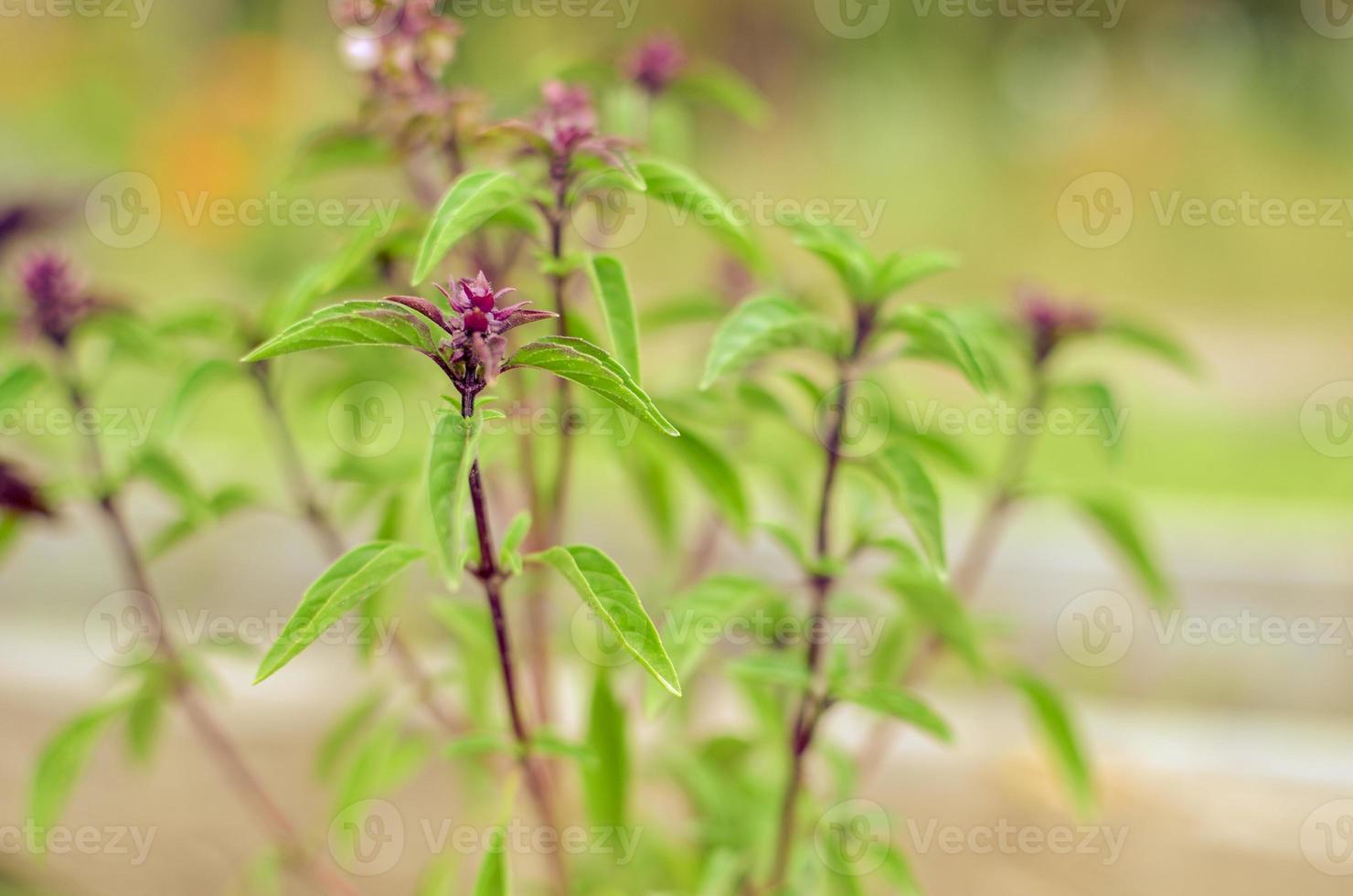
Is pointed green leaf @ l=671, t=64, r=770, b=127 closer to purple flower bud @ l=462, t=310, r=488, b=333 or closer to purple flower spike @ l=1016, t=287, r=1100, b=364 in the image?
purple flower spike @ l=1016, t=287, r=1100, b=364

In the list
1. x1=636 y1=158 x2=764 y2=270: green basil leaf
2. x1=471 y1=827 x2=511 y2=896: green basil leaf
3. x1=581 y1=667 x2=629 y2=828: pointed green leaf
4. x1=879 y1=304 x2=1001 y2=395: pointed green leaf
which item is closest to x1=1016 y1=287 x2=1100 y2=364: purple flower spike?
x1=879 y1=304 x2=1001 y2=395: pointed green leaf

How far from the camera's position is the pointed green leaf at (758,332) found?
51 cm

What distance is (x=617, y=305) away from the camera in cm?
52

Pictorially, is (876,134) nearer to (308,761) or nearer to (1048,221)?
(1048,221)

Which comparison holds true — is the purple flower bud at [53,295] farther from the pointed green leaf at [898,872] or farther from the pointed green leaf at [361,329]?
the pointed green leaf at [898,872]

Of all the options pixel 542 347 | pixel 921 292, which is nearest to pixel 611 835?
pixel 542 347

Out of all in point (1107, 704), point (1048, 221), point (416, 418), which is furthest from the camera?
point (1048, 221)

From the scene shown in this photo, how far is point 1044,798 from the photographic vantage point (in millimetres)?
1396

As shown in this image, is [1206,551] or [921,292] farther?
[921,292]

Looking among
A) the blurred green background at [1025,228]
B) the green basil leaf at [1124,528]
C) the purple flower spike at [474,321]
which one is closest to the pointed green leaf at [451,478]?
the purple flower spike at [474,321]

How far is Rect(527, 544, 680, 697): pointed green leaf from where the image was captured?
44 cm

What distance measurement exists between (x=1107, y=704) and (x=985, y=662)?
41.7 inches

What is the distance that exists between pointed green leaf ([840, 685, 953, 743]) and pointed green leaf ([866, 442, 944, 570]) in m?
0.09

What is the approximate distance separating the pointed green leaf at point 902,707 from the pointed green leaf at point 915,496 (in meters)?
0.09
